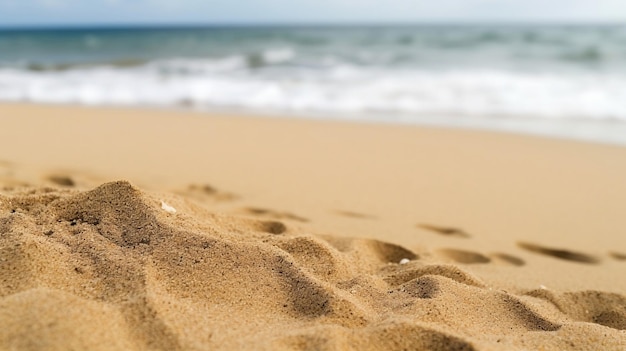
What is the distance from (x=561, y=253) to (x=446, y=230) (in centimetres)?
60

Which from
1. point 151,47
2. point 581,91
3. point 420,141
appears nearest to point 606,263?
point 420,141

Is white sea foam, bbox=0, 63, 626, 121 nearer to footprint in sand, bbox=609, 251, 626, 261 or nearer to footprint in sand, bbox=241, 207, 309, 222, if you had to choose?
footprint in sand, bbox=241, 207, 309, 222

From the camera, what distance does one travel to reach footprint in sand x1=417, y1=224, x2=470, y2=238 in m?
3.12

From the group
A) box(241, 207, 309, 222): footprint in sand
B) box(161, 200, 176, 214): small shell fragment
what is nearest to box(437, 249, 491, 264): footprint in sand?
box(241, 207, 309, 222): footprint in sand

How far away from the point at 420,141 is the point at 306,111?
9.80 ft

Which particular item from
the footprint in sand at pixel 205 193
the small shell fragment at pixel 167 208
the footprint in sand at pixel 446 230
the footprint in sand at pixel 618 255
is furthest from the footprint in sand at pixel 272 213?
the footprint in sand at pixel 618 255

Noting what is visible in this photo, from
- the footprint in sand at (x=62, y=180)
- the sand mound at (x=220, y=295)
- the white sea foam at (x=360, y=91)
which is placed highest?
the sand mound at (x=220, y=295)

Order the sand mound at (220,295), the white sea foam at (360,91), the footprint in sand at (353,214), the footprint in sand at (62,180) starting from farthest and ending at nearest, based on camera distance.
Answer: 1. the white sea foam at (360,91)
2. the footprint in sand at (62,180)
3. the footprint in sand at (353,214)
4. the sand mound at (220,295)

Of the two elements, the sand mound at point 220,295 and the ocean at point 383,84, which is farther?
the ocean at point 383,84

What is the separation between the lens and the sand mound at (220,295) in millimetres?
1519

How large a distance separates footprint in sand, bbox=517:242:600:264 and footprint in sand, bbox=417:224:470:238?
0.98 ft

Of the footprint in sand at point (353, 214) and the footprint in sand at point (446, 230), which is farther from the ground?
the footprint in sand at point (446, 230)

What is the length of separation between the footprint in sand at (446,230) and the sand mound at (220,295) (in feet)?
2.76

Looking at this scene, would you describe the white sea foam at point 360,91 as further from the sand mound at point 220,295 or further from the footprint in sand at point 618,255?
the sand mound at point 220,295
